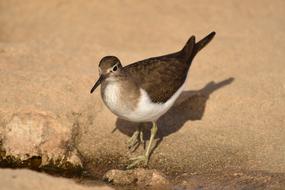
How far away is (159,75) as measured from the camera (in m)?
7.90

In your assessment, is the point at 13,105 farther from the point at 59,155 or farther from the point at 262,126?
the point at 262,126

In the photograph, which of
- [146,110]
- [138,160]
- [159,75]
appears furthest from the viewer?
[159,75]

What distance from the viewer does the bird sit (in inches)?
289

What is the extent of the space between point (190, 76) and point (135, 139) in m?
1.81

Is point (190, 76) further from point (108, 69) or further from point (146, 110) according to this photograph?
point (108, 69)

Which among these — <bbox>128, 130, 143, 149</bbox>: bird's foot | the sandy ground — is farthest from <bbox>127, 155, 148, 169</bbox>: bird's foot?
<bbox>128, 130, 143, 149</bbox>: bird's foot

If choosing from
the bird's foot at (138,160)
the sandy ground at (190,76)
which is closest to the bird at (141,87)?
the bird's foot at (138,160)

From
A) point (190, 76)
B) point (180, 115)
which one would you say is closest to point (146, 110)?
point (180, 115)

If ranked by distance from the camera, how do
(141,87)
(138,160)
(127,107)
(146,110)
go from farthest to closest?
(138,160), (141,87), (146,110), (127,107)

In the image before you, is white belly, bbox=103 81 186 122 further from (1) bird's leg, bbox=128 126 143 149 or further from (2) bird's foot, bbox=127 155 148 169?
(1) bird's leg, bbox=128 126 143 149

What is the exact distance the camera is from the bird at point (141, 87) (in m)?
7.33

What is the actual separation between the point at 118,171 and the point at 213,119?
1.92 meters

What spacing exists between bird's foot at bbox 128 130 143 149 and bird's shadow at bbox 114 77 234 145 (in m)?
0.15

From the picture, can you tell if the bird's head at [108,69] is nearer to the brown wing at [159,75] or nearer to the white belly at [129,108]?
the white belly at [129,108]
